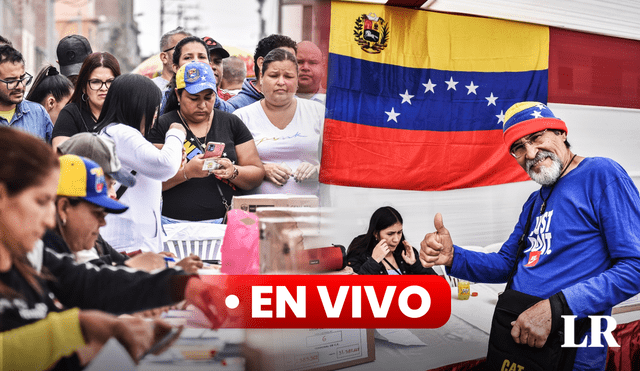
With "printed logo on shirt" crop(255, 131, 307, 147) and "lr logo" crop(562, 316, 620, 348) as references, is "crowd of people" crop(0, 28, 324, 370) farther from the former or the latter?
"lr logo" crop(562, 316, 620, 348)

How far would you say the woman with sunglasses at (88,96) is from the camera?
5.66 feet

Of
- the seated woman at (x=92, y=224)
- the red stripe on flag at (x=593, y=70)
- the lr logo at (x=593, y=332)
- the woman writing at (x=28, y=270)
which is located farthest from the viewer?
the red stripe on flag at (x=593, y=70)

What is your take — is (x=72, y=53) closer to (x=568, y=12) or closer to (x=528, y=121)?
(x=528, y=121)

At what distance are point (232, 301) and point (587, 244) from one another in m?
1.37

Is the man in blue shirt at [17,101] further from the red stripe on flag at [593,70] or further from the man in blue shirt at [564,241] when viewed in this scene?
the red stripe on flag at [593,70]

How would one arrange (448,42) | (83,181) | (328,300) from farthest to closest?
(448,42)
(328,300)
(83,181)

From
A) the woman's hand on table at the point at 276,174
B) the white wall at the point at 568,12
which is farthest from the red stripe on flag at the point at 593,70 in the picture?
the woman's hand on table at the point at 276,174

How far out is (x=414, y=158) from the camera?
294 cm

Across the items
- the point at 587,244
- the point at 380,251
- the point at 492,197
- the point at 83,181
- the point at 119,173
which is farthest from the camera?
the point at 492,197

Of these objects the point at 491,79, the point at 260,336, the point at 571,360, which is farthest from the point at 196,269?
the point at 491,79

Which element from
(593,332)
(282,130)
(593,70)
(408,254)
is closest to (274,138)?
(282,130)

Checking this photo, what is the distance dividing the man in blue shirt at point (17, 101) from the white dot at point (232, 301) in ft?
2.78

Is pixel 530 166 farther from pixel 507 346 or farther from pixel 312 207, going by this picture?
pixel 312 207

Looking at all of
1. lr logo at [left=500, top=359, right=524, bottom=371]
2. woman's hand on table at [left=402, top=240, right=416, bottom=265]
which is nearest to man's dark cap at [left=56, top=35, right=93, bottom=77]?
woman's hand on table at [left=402, top=240, right=416, bottom=265]
